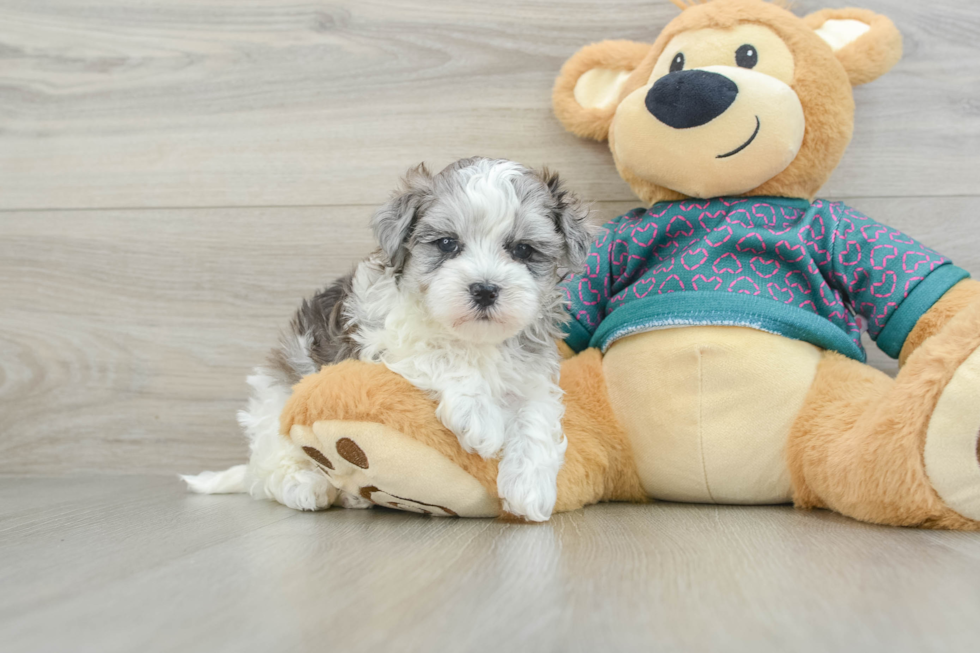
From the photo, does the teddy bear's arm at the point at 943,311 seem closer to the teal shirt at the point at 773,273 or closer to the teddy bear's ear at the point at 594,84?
the teal shirt at the point at 773,273

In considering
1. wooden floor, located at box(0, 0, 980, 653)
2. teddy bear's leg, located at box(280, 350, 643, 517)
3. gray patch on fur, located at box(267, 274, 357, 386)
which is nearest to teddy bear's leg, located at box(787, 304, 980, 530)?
wooden floor, located at box(0, 0, 980, 653)

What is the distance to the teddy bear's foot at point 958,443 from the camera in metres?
1.26

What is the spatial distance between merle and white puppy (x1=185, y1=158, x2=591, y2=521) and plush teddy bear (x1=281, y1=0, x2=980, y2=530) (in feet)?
0.24

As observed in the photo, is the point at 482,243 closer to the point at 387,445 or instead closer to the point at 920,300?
the point at 387,445

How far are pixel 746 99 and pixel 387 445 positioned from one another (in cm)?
110

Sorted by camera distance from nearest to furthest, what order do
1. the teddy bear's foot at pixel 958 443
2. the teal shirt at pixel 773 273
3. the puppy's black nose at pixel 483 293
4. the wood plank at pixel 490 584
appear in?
the wood plank at pixel 490 584 → the teddy bear's foot at pixel 958 443 → the puppy's black nose at pixel 483 293 → the teal shirt at pixel 773 273

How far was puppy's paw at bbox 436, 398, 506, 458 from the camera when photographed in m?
1.41

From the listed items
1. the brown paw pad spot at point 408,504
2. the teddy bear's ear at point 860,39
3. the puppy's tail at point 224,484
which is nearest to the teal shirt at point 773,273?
the teddy bear's ear at point 860,39

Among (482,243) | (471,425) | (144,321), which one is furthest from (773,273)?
(144,321)

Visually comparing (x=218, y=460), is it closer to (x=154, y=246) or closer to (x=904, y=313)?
(x=154, y=246)

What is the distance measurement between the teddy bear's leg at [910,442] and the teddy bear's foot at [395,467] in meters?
0.69

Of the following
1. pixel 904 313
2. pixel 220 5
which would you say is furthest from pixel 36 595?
pixel 220 5

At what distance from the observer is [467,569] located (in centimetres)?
108

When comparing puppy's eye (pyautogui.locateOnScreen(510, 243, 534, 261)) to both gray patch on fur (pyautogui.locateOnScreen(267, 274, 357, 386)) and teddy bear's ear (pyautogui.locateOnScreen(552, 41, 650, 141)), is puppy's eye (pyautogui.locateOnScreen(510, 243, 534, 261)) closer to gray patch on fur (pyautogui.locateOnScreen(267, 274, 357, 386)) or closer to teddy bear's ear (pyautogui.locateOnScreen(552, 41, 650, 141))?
gray patch on fur (pyautogui.locateOnScreen(267, 274, 357, 386))
